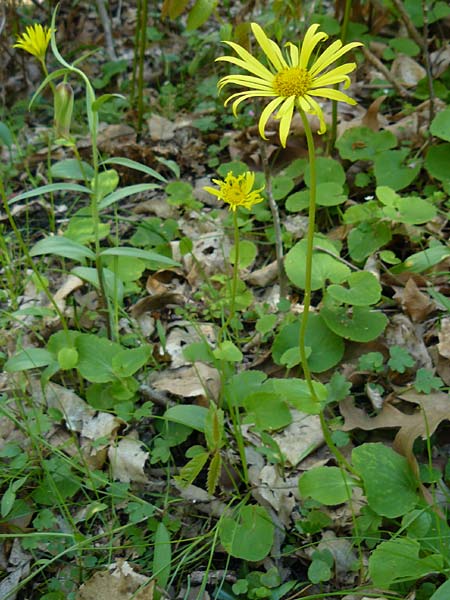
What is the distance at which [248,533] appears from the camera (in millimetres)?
1398

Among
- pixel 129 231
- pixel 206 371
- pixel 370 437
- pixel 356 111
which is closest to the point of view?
pixel 370 437

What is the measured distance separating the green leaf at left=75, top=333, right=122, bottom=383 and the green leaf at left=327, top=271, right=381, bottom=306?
0.63 m

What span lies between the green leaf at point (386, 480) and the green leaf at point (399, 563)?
0.10 metres

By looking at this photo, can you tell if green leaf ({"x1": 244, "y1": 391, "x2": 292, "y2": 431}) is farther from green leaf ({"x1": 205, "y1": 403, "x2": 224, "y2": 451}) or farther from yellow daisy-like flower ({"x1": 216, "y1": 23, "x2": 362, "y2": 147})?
yellow daisy-like flower ({"x1": 216, "y1": 23, "x2": 362, "y2": 147})

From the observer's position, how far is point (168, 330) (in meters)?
2.09

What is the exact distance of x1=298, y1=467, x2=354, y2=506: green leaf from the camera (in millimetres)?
1351

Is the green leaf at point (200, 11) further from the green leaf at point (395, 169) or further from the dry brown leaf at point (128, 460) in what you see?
the dry brown leaf at point (128, 460)

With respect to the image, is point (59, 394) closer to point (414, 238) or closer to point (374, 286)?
point (374, 286)

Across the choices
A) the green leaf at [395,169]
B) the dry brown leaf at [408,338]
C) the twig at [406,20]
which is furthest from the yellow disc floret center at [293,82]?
the twig at [406,20]

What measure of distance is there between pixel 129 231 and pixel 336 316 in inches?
43.3

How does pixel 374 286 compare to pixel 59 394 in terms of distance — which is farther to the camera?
pixel 59 394

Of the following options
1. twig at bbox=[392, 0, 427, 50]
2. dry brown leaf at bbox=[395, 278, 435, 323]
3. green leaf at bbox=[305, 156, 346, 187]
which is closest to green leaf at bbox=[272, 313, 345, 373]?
dry brown leaf at bbox=[395, 278, 435, 323]

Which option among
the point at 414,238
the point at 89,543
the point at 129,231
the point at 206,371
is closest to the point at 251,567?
the point at 89,543

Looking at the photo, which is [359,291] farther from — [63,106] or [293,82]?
[63,106]
